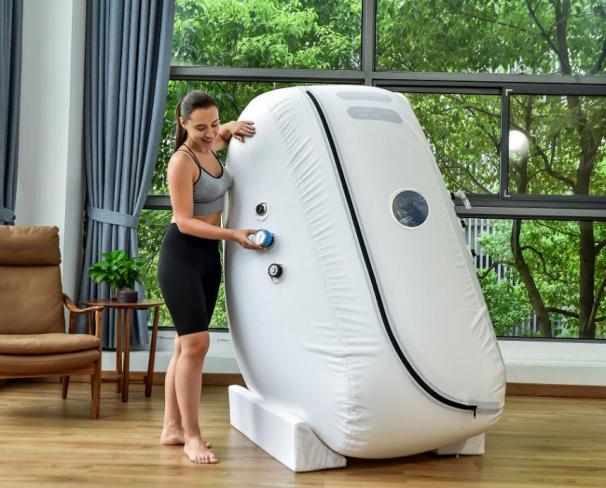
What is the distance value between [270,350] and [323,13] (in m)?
2.67

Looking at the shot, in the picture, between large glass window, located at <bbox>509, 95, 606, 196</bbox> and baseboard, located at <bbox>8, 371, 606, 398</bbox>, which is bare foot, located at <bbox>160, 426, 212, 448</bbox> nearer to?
baseboard, located at <bbox>8, 371, 606, 398</bbox>

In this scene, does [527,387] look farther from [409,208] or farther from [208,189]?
[208,189]

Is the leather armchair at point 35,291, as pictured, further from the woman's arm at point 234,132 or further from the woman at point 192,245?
the woman's arm at point 234,132

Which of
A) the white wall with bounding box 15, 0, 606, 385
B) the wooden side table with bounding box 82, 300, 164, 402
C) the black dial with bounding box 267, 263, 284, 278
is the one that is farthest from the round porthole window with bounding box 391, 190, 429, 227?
the white wall with bounding box 15, 0, 606, 385

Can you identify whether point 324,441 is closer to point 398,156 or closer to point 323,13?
point 398,156

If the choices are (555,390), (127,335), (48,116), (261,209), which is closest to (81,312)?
(127,335)

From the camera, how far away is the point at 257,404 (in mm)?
3275

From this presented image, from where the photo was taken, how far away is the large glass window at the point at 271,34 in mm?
5094

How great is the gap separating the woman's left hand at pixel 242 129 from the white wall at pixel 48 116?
1.86 m

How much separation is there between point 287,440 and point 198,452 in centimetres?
32

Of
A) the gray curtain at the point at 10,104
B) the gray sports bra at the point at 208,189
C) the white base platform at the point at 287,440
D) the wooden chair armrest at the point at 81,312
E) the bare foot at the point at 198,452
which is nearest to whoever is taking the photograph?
the white base platform at the point at 287,440

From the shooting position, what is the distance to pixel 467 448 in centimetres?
315

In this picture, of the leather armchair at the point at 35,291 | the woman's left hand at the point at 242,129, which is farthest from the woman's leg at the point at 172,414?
the woman's left hand at the point at 242,129

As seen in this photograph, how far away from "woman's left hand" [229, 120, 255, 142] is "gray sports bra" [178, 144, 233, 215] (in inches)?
5.3
